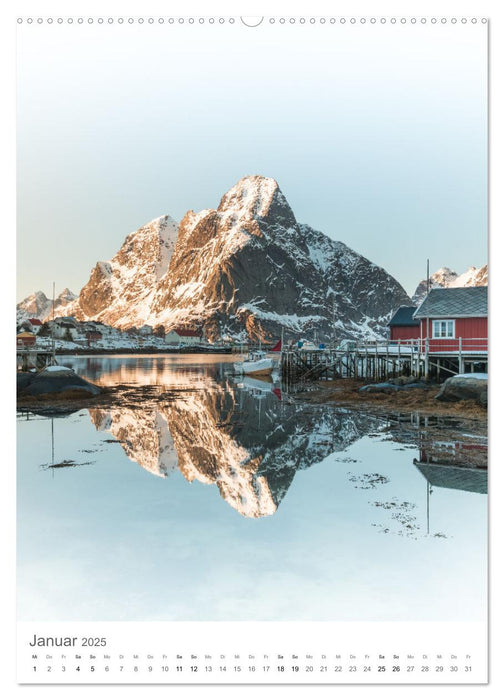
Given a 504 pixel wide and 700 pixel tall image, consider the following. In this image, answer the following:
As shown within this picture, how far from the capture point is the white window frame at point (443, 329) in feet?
75.9

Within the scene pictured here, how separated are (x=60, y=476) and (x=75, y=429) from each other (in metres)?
→ 5.18

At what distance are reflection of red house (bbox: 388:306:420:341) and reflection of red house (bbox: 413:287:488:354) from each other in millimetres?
8625

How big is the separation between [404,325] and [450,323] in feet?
33.5

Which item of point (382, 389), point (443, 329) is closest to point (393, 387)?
point (382, 389)

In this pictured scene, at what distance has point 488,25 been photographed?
16.5 ft

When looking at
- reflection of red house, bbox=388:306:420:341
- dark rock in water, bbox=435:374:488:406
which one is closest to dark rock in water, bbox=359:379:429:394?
dark rock in water, bbox=435:374:488:406

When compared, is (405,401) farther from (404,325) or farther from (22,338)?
(404,325)

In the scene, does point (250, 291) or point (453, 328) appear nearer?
point (453, 328)

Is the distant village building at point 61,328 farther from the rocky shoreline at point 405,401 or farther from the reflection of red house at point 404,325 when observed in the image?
the reflection of red house at point 404,325

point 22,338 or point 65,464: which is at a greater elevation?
point 22,338

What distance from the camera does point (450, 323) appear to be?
23203mm

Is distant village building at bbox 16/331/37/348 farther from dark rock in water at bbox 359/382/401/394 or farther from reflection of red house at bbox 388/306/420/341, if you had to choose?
reflection of red house at bbox 388/306/420/341

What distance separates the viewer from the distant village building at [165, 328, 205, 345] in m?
88.4
